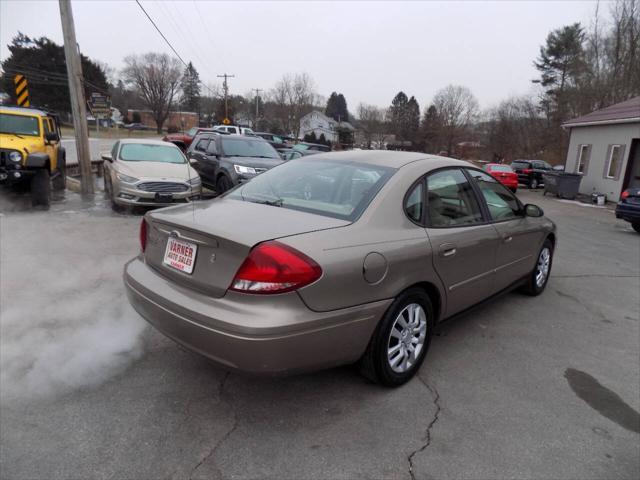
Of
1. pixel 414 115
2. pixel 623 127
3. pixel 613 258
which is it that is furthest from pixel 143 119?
pixel 613 258

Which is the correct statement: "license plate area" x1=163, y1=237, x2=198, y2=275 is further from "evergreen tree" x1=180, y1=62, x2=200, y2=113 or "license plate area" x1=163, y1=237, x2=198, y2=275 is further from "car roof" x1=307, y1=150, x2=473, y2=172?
"evergreen tree" x1=180, y1=62, x2=200, y2=113

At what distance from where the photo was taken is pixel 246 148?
11016 millimetres

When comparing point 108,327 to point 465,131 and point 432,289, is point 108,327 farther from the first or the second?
point 465,131

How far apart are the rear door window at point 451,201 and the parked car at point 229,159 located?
6580 millimetres

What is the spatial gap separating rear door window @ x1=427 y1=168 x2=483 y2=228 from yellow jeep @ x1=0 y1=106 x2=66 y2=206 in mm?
8685

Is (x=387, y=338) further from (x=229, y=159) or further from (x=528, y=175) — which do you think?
(x=528, y=175)

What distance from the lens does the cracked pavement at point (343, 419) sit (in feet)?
7.38

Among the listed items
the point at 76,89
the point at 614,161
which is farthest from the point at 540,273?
the point at 614,161

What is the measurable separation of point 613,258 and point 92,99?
18.9m

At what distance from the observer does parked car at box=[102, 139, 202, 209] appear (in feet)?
27.9

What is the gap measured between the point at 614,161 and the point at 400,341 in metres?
19.2

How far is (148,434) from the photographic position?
242cm

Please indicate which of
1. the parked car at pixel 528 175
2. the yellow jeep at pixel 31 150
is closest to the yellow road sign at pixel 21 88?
the yellow jeep at pixel 31 150

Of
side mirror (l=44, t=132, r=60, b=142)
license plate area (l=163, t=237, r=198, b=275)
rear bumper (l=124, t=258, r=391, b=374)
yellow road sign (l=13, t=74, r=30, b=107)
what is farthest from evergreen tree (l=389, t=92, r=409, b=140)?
rear bumper (l=124, t=258, r=391, b=374)
